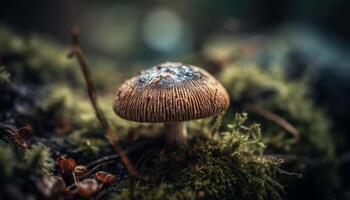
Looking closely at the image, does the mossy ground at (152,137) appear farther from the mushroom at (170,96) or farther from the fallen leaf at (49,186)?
the mushroom at (170,96)

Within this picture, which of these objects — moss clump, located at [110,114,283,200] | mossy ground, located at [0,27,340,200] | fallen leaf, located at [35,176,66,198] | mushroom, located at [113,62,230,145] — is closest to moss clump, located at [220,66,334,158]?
mossy ground, located at [0,27,340,200]

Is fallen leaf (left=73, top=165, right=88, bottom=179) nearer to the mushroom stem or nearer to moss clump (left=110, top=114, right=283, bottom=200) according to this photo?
moss clump (left=110, top=114, right=283, bottom=200)

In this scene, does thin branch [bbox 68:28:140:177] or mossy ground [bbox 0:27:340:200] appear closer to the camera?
mossy ground [bbox 0:27:340:200]

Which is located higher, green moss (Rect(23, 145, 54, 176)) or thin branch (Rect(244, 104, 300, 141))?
green moss (Rect(23, 145, 54, 176))

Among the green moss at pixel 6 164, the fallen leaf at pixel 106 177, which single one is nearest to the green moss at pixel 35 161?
the green moss at pixel 6 164

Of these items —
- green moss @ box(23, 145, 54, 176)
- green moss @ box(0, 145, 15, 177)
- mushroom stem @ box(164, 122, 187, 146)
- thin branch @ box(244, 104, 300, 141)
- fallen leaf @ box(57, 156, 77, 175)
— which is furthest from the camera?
thin branch @ box(244, 104, 300, 141)

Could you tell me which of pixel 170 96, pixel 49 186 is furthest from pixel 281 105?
pixel 49 186

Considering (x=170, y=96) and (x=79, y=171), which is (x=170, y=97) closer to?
(x=170, y=96)
